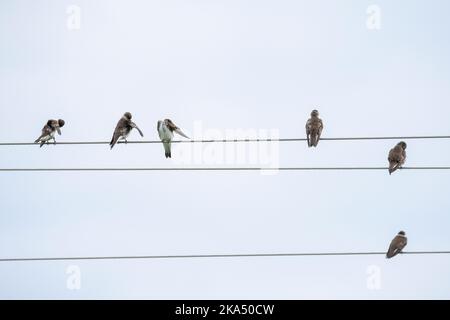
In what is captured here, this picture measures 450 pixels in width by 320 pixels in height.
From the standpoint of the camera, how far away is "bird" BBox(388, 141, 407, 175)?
2184 centimetres

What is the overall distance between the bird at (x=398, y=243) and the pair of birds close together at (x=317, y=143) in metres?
1.29

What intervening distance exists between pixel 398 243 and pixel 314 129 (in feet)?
7.55

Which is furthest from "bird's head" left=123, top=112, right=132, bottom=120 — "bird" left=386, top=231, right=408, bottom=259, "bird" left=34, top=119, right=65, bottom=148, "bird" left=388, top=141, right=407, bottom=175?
"bird" left=386, top=231, right=408, bottom=259

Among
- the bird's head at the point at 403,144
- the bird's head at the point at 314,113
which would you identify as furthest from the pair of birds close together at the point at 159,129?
the bird's head at the point at 403,144

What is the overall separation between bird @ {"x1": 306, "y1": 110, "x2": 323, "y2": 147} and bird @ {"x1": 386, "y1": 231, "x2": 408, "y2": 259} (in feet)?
7.03

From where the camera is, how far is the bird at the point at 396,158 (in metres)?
21.8

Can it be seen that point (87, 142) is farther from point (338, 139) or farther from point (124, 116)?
point (124, 116)

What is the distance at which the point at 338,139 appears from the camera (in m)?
17.7

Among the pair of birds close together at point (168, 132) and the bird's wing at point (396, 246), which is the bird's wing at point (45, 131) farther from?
the bird's wing at point (396, 246)

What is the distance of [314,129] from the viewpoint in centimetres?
2209

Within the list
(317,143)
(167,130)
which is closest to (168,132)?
(167,130)

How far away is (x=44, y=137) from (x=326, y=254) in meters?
6.79

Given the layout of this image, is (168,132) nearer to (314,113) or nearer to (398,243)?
(314,113)
